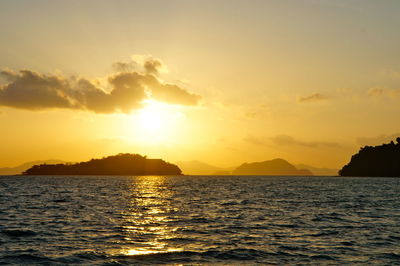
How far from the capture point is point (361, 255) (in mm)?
27641

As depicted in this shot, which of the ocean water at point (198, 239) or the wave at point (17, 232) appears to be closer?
the ocean water at point (198, 239)

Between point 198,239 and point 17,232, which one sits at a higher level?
point 198,239

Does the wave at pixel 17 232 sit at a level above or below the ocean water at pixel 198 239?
below

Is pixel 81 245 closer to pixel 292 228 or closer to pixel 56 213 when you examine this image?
pixel 292 228

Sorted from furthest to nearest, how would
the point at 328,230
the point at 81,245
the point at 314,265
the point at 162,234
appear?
the point at 328,230, the point at 162,234, the point at 81,245, the point at 314,265

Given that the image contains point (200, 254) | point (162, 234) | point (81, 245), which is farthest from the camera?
point (162, 234)

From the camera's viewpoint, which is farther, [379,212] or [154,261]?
[379,212]

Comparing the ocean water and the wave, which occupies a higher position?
the ocean water

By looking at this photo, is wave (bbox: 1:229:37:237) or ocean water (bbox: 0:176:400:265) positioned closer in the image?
ocean water (bbox: 0:176:400:265)

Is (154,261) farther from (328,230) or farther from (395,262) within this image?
(328,230)

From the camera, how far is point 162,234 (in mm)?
35844

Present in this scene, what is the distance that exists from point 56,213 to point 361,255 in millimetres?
38200

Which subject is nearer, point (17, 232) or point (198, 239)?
point (198, 239)

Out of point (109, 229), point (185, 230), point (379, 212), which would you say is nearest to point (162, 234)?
point (185, 230)
